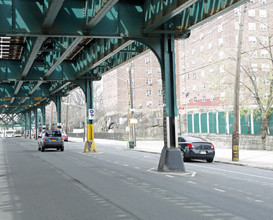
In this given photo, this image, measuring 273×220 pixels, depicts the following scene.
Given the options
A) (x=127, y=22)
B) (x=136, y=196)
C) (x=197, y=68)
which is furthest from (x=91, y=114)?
(x=197, y=68)

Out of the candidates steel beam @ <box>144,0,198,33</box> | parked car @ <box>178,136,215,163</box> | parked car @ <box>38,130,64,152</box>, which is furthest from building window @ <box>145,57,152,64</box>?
steel beam @ <box>144,0,198,33</box>

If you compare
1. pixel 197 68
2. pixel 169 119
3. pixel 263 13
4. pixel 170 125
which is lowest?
pixel 170 125

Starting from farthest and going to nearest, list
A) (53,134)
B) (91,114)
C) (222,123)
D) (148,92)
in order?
(148,92) → (53,134) → (222,123) → (91,114)

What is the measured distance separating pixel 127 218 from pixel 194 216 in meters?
1.30

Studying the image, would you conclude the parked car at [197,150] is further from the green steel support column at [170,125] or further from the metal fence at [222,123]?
the metal fence at [222,123]

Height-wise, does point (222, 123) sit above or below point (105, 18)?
below

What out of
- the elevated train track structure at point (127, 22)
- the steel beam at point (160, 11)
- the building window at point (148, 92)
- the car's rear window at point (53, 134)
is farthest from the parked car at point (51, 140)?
the building window at point (148, 92)

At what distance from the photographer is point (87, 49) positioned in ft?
90.2

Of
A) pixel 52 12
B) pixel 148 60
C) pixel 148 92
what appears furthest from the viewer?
pixel 148 92

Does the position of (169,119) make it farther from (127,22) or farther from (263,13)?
(263,13)

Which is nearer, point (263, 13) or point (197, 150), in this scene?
point (197, 150)

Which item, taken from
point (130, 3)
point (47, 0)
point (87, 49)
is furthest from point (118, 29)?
point (87, 49)

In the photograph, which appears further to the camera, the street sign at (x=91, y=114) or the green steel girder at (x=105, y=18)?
the street sign at (x=91, y=114)

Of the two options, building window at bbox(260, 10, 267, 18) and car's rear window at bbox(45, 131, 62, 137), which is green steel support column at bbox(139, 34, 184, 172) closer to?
car's rear window at bbox(45, 131, 62, 137)
